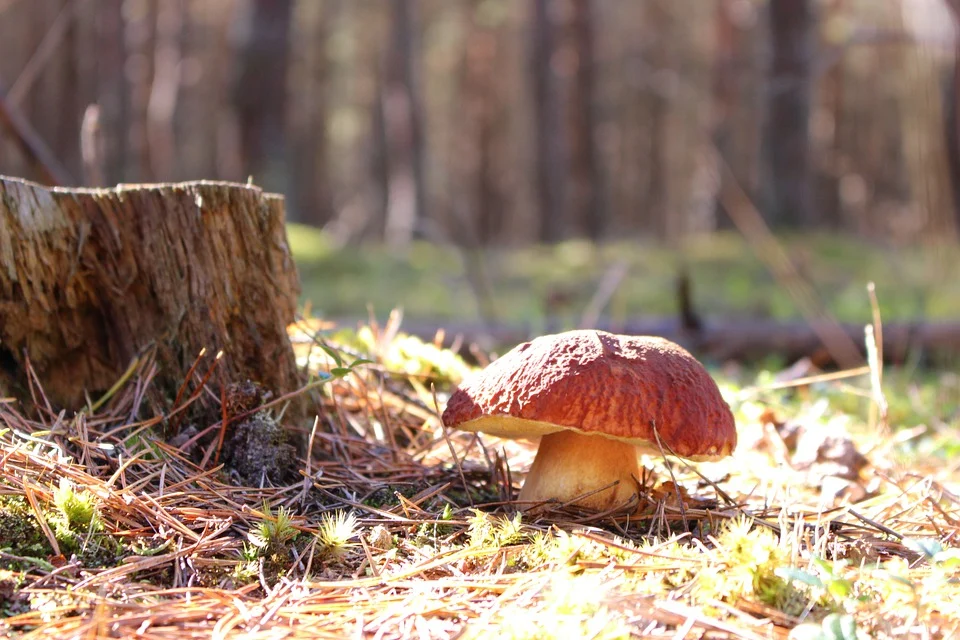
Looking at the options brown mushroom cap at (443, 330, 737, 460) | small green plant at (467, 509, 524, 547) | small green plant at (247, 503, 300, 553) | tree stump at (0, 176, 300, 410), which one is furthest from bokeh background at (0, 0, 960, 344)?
small green plant at (247, 503, 300, 553)

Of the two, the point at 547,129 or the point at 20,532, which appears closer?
the point at 20,532

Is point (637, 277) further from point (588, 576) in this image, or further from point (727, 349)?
point (588, 576)

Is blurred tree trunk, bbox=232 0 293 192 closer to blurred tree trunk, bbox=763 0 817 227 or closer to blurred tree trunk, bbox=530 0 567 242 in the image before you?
blurred tree trunk, bbox=530 0 567 242

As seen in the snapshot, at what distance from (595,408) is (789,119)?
423 inches

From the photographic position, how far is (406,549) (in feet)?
5.85

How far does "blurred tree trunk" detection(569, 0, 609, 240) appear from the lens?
46.3 ft

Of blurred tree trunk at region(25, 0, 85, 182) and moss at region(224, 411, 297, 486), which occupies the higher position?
blurred tree trunk at region(25, 0, 85, 182)

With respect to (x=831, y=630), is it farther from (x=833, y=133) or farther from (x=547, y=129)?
(x=833, y=133)

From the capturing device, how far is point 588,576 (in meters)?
1.54

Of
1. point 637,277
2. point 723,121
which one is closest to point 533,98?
point 723,121

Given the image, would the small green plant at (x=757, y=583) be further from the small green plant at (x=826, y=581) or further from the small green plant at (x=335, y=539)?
the small green plant at (x=335, y=539)

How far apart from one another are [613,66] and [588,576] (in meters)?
27.6

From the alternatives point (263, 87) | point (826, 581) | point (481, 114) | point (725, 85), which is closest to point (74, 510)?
point (826, 581)

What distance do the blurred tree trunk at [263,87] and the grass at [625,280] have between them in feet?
3.55
